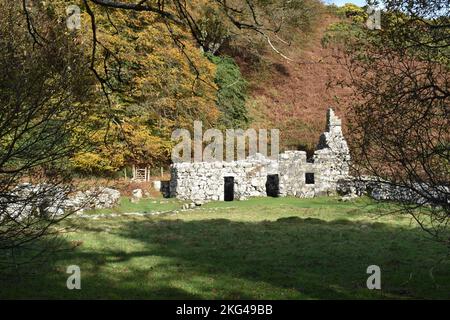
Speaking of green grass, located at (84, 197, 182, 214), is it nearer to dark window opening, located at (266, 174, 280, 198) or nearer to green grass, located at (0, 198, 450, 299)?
green grass, located at (0, 198, 450, 299)

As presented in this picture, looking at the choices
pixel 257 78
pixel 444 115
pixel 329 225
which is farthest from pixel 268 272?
pixel 257 78

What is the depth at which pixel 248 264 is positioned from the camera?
10.8 m

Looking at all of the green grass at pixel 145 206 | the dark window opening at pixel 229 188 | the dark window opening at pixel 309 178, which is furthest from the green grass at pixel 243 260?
the dark window opening at pixel 309 178

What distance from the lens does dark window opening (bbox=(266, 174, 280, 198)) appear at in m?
27.9

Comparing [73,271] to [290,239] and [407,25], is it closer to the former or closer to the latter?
[290,239]

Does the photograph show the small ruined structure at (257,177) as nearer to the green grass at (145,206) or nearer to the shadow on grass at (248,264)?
the green grass at (145,206)

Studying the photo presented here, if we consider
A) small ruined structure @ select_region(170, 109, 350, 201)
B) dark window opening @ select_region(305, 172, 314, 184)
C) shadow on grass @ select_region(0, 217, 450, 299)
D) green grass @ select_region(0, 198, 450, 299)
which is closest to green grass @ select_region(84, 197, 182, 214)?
small ruined structure @ select_region(170, 109, 350, 201)

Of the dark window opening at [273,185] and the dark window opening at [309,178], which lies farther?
the dark window opening at [309,178]

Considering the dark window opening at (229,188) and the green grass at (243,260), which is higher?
the dark window opening at (229,188)

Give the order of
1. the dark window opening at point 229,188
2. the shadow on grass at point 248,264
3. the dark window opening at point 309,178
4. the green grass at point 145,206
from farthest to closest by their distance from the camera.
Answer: the dark window opening at point 309,178 < the dark window opening at point 229,188 < the green grass at point 145,206 < the shadow on grass at point 248,264

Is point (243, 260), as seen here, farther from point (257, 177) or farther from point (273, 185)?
point (273, 185)

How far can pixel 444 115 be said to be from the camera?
782 cm

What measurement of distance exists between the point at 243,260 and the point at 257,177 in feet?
53.6

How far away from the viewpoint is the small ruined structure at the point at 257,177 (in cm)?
2672
